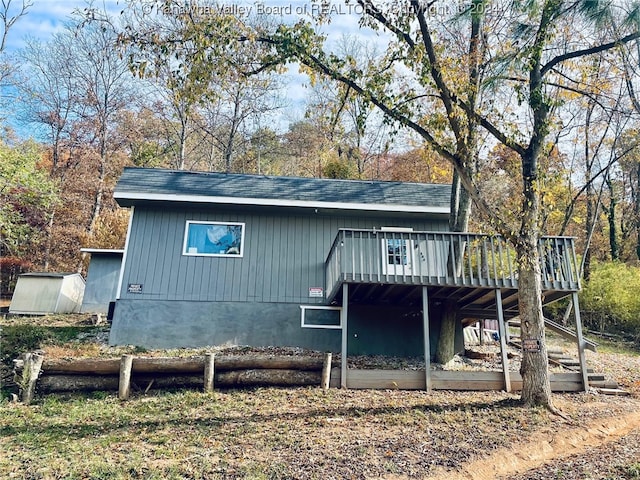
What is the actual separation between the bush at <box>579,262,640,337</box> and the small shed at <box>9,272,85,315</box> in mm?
17824

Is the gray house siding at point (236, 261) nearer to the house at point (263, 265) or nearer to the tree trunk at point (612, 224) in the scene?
the house at point (263, 265)

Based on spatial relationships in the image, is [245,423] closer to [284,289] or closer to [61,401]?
[61,401]

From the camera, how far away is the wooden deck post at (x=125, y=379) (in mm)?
6121

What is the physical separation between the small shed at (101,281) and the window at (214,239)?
530 centimetres

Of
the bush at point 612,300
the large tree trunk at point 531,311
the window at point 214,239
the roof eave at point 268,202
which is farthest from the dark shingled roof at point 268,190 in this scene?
the bush at point 612,300

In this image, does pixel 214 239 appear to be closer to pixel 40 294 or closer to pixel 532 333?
pixel 532 333

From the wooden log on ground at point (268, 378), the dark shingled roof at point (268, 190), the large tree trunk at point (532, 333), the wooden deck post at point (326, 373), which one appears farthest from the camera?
the dark shingled roof at point (268, 190)

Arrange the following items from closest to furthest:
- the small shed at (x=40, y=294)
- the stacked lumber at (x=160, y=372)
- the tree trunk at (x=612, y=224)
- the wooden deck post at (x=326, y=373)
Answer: the stacked lumber at (x=160, y=372) < the wooden deck post at (x=326, y=373) < the small shed at (x=40, y=294) < the tree trunk at (x=612, y=224)

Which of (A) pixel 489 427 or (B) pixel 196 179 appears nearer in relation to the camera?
(A) pixel 489 427

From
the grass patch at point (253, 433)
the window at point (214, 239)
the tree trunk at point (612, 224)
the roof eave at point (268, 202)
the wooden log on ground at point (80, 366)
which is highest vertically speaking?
the tree trunk at point (612, 224)

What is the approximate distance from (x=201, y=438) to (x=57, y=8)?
7.73 m

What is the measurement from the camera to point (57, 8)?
7.47 m

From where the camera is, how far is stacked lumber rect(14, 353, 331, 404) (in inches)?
243

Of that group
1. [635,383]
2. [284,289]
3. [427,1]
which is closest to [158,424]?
[284,289]
